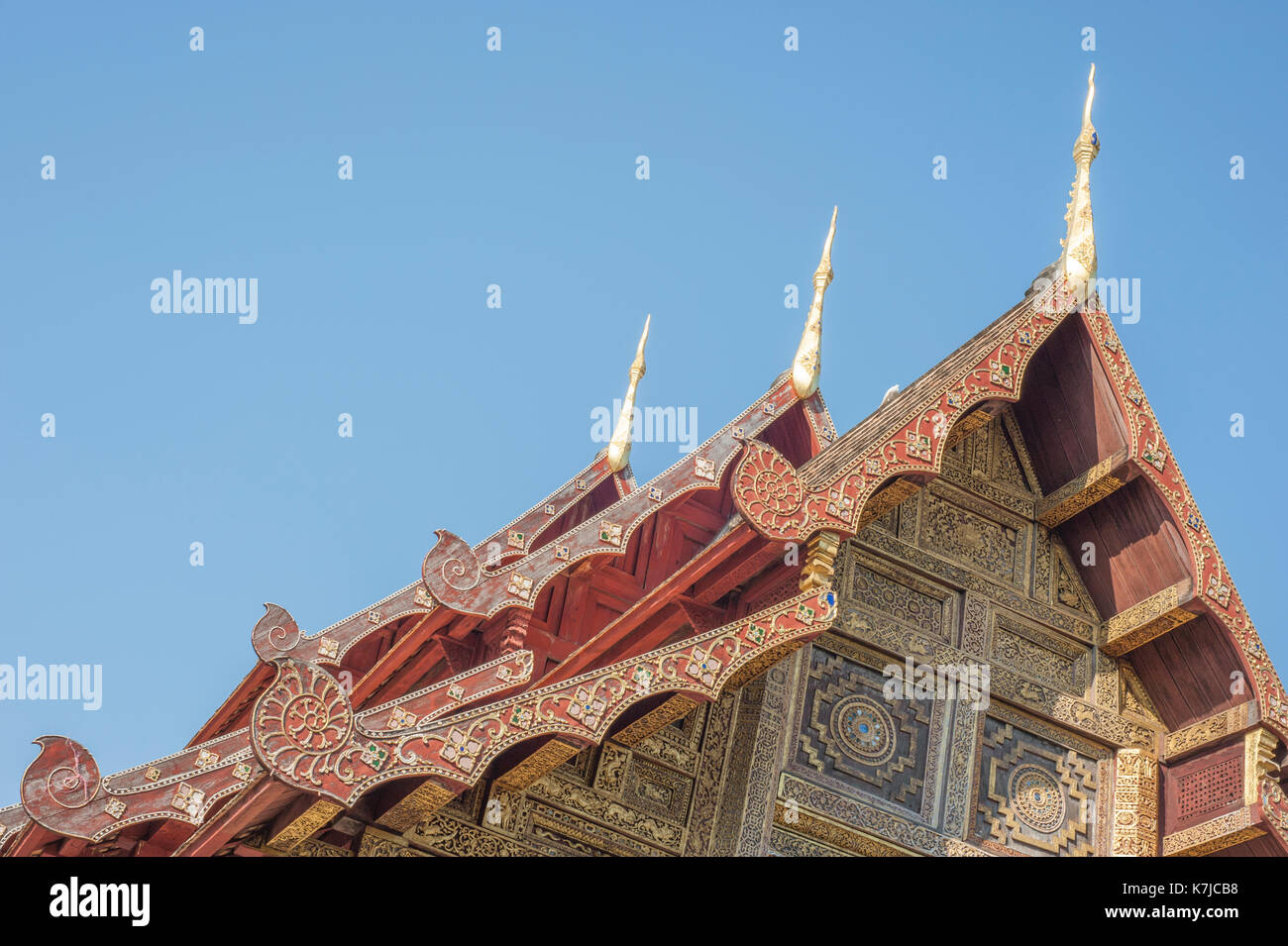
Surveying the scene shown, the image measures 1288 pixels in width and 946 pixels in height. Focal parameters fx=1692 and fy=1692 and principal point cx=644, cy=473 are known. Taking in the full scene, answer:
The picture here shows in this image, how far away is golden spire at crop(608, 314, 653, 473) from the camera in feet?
43.1

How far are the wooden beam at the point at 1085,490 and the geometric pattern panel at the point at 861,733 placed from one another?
67.2 inches

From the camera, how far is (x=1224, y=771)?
33.9ft

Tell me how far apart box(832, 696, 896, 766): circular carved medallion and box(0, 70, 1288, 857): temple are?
2 centimetres

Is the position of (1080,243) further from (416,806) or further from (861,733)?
(416,806)

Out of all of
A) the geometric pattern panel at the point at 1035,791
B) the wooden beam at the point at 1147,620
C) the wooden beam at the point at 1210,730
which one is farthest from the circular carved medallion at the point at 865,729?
the wooden beam at the point at 1210,730

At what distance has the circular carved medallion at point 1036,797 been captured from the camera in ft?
33.9

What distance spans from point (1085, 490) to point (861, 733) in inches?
89.9

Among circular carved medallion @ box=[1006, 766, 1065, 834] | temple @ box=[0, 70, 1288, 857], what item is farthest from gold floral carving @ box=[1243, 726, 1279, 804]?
circular carved medallion @ box=[1006, 766, 1065, 834]

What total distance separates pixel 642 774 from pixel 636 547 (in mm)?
1410

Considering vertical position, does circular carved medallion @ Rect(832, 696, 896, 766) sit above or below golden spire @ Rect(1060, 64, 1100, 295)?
below

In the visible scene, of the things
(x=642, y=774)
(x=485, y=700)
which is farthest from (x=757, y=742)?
(x=485, y=700)

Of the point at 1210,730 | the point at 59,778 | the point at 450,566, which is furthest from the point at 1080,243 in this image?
the point at 59,778

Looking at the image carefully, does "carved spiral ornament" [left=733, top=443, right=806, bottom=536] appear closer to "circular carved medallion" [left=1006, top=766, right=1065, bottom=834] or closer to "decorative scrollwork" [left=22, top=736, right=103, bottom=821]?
"circular carved medallion" [left=1006, top=766, right=1065, bottom=834]
